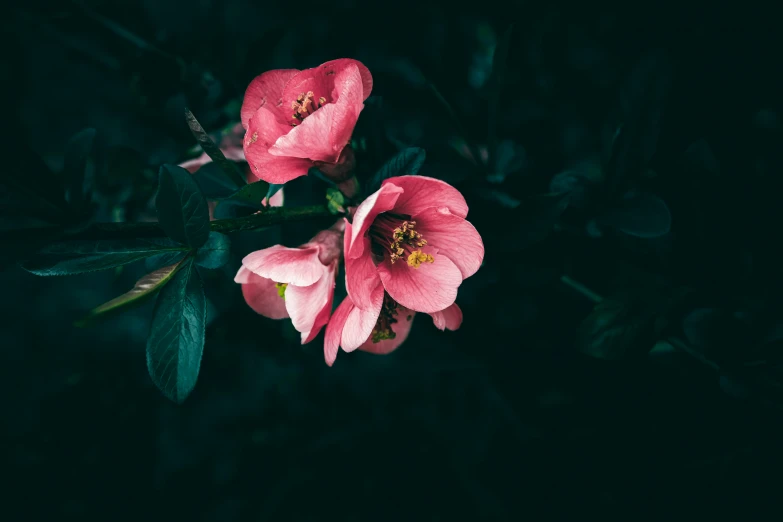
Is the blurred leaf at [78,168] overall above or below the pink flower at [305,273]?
above

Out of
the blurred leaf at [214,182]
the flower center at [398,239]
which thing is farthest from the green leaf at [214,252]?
the flower center at [398,239]

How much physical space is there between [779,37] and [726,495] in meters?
0.98

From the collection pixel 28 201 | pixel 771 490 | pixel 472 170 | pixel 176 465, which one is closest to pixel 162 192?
pixel 28 201

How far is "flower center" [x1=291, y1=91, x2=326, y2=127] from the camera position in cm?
64

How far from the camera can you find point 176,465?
1318 millimetres

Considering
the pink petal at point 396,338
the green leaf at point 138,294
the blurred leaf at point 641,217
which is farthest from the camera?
the pink petal at point 396,338

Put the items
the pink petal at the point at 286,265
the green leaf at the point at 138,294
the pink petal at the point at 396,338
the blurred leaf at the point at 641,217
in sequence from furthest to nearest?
the pink petal at the point at 396,338
the blurred leaf at the point at 641,217
the pink petal at the point at 286,265
the green leaf at the point at 138,294

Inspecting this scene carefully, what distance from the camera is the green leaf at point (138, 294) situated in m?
0.49

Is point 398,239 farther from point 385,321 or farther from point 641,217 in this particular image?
point 641,217

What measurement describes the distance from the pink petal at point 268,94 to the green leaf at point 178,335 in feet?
0.81

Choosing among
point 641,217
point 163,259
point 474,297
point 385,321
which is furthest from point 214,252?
point 641,217

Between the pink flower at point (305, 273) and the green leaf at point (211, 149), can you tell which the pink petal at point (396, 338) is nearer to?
the pink flower at point (305, 273)

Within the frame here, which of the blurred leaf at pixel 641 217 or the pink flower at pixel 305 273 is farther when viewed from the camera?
the blurred leaf at pixel 641 217

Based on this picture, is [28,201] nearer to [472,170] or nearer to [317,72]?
[317,72]
